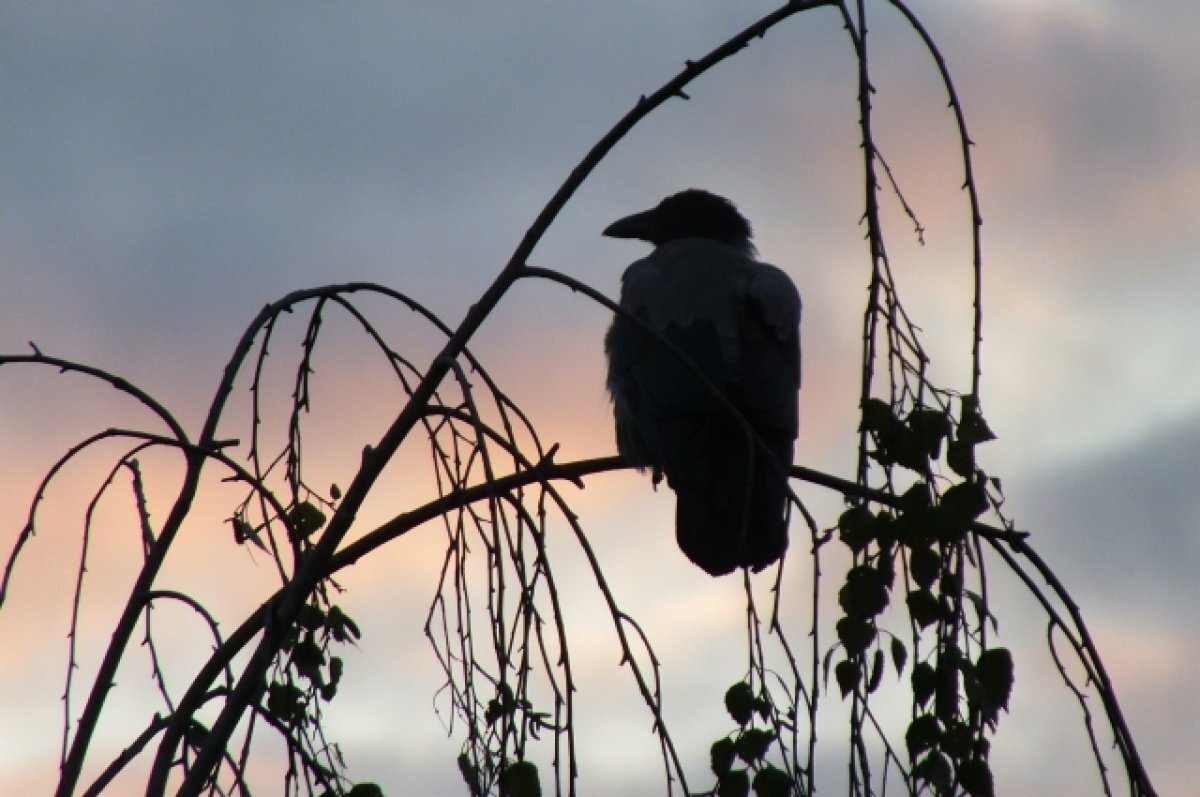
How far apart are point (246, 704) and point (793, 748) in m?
0.95

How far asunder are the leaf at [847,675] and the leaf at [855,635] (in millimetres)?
20

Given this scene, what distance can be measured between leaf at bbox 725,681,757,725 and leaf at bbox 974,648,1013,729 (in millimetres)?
435

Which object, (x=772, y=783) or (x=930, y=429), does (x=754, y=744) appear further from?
(x=930, y=429)

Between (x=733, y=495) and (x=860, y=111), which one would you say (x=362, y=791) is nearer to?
(x=860, y=111)

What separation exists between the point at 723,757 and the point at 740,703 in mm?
100

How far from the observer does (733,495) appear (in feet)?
15.0

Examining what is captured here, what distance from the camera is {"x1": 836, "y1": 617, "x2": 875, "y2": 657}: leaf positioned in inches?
98.4

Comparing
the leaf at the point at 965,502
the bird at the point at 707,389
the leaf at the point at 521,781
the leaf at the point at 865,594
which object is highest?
the bird at the point at 707,389

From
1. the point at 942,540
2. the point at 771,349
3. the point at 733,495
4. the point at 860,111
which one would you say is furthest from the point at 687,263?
Result: the point at 942,540

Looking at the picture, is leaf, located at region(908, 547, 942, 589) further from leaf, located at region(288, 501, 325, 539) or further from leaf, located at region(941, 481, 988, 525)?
leaf, located at region(288, 501, 325, 539)

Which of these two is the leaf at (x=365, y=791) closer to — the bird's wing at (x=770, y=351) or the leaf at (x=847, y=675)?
the leaf at (x=847, y=675)

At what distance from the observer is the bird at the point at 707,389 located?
14.8 feet

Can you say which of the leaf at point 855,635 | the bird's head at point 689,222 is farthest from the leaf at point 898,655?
the bird's head at point 689,222

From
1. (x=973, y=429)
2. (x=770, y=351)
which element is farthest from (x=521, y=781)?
(x=770, y=351)
